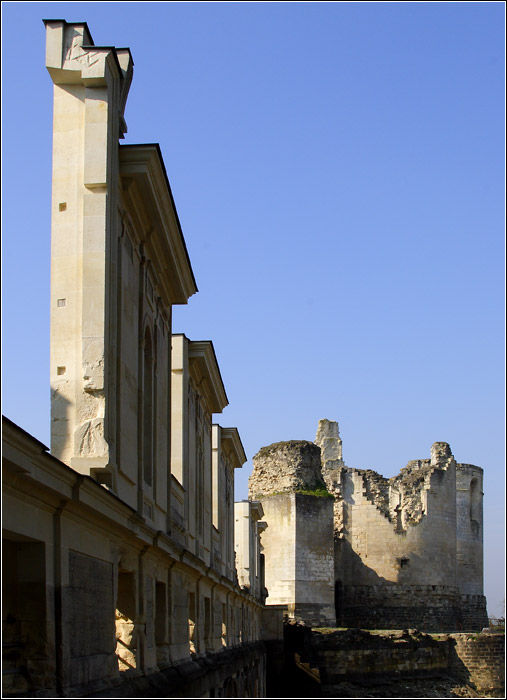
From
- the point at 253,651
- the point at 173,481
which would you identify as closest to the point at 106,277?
the point at 173,481

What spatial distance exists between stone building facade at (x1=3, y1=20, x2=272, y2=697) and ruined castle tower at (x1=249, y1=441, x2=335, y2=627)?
25.3 meters

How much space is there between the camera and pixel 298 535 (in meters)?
39.3

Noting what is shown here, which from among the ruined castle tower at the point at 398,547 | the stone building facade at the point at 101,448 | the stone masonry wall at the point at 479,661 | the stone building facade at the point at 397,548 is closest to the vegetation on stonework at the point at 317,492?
the stone building facade at the point at 397,548

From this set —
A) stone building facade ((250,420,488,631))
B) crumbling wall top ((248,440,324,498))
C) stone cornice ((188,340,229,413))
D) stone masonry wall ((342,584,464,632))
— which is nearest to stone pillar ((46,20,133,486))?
stone cornice ((188,340,229,413))

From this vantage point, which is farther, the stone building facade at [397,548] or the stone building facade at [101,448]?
the stone building facade at [397,548]

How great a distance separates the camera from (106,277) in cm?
836

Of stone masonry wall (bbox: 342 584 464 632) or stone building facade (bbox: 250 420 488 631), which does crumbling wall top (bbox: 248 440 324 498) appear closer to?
stone building facade (bbox: 250 420 488 631)

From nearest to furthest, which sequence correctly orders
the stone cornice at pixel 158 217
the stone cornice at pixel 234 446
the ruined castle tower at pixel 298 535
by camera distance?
1. the stone cornice at pixel 158 217
2. the stone cornice at pixel 234 446
3. the ruined castle tower at pixel 298 535

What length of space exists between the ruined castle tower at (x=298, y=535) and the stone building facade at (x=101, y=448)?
25.3 m

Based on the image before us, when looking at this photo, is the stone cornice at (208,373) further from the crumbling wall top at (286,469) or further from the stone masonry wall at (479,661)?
the stone masonry wall at (479,661)

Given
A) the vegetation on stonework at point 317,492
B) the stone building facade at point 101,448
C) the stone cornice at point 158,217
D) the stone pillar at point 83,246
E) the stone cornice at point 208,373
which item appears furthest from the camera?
the vegetation on stonework at point 317,492

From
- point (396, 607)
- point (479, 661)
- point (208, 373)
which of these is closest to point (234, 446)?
point (208, 373)

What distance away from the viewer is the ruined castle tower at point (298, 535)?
3909 centimetres

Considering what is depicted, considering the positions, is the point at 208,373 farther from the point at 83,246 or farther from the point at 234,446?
the point at 83,246
